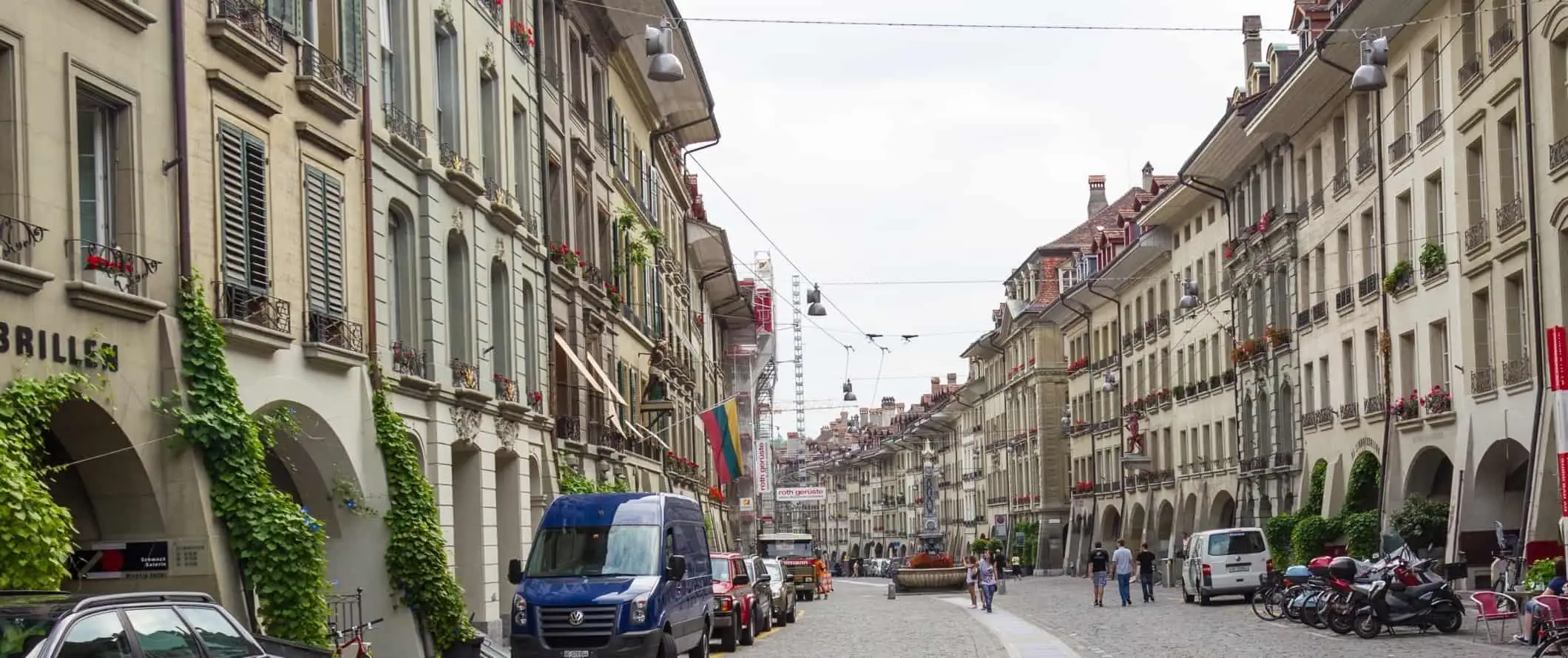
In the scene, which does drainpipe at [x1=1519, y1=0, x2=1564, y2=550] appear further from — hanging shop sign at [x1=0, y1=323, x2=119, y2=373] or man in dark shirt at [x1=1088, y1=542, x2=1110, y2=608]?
hanging shop sign at [x1=0, y1=323, x2=119, y2=373]

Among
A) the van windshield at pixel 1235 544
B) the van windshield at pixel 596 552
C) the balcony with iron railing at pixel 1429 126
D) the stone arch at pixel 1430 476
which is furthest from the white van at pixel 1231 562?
the van windshield at pixel 596 552

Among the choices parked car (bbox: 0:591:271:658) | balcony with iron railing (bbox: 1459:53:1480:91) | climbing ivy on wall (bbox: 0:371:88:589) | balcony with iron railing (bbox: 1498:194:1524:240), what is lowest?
parked car (bbox: 0:591:271:658)

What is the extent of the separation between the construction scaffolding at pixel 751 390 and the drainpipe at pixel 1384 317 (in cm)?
3846

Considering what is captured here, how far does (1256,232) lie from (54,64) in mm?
44521

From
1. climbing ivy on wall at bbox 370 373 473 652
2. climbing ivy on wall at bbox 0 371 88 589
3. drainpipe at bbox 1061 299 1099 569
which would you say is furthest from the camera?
drainpipe at bbox 1061 299 1099 569

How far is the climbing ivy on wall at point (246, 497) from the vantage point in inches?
695

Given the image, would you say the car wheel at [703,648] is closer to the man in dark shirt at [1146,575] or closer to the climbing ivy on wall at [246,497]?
the climbing ivy on wall at [246,497]

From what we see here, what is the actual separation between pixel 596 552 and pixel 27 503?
10.6 m

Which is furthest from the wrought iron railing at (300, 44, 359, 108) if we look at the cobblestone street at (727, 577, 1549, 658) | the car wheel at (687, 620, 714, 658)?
the cobblestone street at (727, 577, 1549, 658)

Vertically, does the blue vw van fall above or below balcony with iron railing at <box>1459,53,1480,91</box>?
below

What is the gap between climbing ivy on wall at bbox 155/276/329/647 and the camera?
17.7 m

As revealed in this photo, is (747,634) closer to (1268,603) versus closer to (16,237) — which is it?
(1268,603)

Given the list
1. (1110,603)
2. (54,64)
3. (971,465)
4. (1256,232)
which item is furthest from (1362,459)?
(971,465)

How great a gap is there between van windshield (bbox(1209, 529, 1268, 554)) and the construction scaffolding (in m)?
37.1
